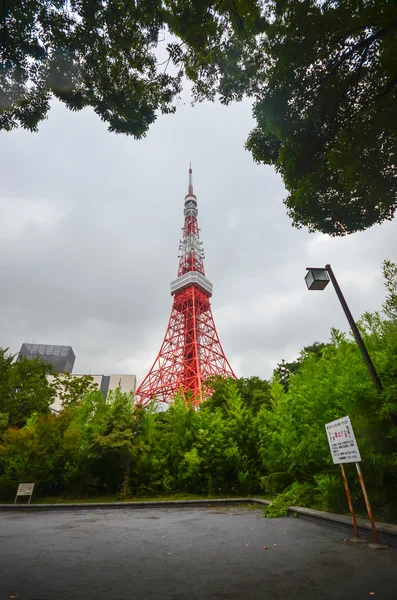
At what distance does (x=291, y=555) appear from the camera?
326 centimetres

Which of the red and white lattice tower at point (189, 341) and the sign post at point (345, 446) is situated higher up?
the red and white lattice tower at point (189, 341)

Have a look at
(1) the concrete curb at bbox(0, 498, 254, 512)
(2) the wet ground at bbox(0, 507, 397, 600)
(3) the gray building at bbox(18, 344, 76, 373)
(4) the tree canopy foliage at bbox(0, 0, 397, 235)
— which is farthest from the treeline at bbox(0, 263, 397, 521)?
(3) the gray building at bbox(18, 344, 76, 373)

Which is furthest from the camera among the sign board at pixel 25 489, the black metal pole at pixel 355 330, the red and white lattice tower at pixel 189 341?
the red and white lattice tower at pixel 189 341

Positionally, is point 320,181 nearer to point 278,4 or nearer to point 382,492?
point 278,4

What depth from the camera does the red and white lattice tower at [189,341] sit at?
29.0 metres

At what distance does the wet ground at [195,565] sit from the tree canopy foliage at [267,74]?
4785 mm

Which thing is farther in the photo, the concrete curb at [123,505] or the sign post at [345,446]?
the concrete curb at [123,505]

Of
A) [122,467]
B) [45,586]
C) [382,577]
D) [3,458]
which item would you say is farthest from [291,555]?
[3,458]

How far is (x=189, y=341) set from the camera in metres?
32.0

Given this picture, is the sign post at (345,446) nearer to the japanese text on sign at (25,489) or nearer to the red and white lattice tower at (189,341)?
the japanese text on sign at (25,489)

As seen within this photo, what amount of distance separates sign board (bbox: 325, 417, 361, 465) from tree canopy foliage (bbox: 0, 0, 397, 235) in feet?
11.3

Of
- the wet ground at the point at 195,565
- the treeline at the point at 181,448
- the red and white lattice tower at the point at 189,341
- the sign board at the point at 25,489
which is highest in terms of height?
the red and white lattice tower at the point at 189,341

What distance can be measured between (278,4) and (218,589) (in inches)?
240

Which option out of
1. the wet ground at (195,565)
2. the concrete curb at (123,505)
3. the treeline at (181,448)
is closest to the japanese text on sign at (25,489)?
the concrete curb at (123,505)
